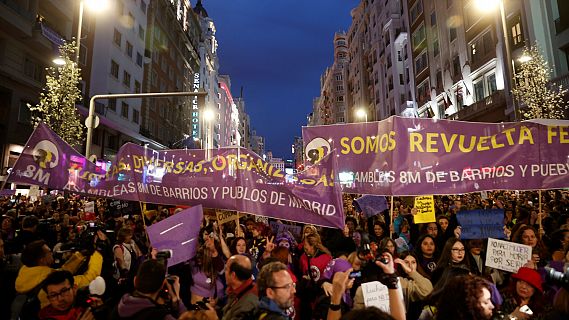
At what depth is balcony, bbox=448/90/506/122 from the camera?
2888cm

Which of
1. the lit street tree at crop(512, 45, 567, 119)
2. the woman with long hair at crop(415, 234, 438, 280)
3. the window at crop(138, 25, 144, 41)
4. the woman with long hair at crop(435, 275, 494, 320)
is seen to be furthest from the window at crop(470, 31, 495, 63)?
the window at crop(138, 25, 144, 41)

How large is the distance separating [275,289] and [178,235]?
8.42 feet

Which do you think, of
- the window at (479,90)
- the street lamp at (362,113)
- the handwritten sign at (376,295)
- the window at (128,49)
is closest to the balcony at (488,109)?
the window at (479,90)

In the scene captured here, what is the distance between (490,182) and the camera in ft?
20.8

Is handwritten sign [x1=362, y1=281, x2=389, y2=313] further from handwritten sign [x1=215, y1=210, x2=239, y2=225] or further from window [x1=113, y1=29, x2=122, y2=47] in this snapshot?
window [x1=113, y1=29, x2=122, y2=47]

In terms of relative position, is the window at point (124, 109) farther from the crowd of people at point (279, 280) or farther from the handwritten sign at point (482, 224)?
the handwritten sign at point (482, 224)

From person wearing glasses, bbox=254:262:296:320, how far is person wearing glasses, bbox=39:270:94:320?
1989 mm

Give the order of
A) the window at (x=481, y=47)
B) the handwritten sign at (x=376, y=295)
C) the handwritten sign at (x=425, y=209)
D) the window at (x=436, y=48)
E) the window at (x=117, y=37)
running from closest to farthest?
the handwritten sign at (x=376, y=295) → the handwritten sign at (x=425, y=209) → the window at (x=481, y=47) → the window at (x=117, y=37) → the window at (x=436, y=48)

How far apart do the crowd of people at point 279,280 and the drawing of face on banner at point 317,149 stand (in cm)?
159

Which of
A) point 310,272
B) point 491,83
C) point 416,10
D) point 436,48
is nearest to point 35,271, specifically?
point 310,272

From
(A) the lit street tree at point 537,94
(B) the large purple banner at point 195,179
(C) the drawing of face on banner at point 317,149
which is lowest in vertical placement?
(B) the large purple banner at point 195,179

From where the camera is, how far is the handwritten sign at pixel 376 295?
139 inches

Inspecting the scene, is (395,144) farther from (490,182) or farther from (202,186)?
(202,186)

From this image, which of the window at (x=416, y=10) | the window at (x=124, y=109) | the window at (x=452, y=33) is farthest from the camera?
the window at (x=416, y=10)
